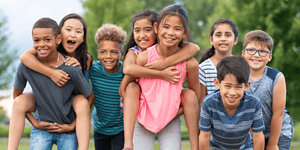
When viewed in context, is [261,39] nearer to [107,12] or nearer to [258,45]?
[258,45]

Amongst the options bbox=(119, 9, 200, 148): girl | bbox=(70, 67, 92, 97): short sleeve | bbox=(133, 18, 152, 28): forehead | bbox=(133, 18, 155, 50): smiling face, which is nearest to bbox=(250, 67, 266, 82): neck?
bbox=(119, 9, 200, 148): girl

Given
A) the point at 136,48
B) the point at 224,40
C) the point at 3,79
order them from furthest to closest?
the point at 3,79
the point at 224,40
the point at 136,48

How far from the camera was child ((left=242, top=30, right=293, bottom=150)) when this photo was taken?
10.4 feet

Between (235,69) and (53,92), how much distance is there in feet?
6.55

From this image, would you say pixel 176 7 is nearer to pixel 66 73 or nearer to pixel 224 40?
pixel 224 40

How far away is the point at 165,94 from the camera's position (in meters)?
2.85

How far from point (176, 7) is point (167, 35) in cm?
32

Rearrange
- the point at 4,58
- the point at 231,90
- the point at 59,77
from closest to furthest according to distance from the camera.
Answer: the point at 231,90, the point at 59,77, the point at 4,58

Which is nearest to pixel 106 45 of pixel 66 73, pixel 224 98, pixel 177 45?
pixel 66 73

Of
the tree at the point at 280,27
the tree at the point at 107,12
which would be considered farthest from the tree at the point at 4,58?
the tree at the point at 280,27

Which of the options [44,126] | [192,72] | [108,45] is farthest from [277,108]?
[44,126]

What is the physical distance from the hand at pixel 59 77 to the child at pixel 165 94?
0.88 m

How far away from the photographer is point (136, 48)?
3.20 m

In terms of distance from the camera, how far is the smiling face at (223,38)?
347 centimetres
